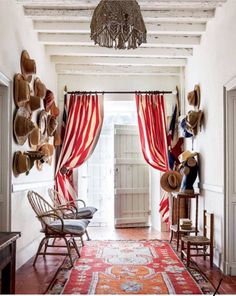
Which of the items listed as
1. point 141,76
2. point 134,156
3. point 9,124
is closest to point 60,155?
point 134,156

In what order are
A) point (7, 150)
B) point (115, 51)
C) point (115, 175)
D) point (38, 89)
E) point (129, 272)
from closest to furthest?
1. point (7, 150)
2. point (129, 272)
3. point (38, 89)
4. point (115, 51)
5. point (115, 175)

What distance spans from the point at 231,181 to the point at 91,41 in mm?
2938

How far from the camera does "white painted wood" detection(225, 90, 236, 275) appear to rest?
175 inches

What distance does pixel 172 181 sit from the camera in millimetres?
6254

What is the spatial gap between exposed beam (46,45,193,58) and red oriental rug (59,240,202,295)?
305cm

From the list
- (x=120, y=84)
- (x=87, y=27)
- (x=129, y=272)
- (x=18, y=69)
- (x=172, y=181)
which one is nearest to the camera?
(x=129, y=272)

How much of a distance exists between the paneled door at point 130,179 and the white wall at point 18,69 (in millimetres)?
2126

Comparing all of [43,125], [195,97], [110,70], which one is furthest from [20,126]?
[110,70]

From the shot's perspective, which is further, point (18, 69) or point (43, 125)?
point (43, 125)

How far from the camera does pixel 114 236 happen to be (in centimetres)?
A: 684

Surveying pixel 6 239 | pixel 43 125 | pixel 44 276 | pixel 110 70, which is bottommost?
pixel 44 276

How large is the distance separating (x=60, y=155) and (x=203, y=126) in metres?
2.73

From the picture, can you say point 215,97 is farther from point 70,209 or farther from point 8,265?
point 8,265

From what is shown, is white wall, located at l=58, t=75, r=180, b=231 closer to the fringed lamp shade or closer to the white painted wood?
the white painted wood
